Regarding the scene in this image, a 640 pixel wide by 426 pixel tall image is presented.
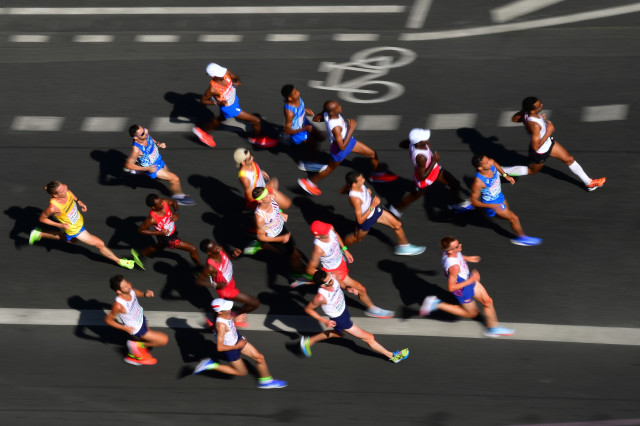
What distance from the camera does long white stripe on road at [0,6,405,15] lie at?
58.6ft

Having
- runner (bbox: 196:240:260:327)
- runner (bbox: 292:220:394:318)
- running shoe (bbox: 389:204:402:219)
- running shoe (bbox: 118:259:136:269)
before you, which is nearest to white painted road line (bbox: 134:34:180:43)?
running shoe (bbox: 118:259:136:269)

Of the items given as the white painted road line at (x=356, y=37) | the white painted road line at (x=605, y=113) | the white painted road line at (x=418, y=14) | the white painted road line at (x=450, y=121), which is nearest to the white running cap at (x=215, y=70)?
the white painted road line at (x=450, y=121)

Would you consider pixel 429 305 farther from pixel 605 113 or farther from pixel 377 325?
pixel 605 113

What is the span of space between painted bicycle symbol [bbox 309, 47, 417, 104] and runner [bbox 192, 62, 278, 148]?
7.21 feet

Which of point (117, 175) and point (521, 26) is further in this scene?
point (521, 26)

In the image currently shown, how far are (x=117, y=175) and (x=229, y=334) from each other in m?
5.65

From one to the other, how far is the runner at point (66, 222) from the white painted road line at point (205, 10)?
791 centimetres

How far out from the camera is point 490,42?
16484mm

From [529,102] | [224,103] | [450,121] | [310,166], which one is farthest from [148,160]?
[529,102]

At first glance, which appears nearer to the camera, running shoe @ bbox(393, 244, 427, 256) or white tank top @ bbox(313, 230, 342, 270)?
white tank top @ bbox(313, 230, 342, 270)

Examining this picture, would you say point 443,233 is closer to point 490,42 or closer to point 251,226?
point 251,226

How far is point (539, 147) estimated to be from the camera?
40.2 ft

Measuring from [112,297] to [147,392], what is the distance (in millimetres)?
2162

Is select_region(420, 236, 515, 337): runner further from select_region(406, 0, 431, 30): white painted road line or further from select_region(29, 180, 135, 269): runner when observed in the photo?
select_region(406, 0, 431, 30): white painted road line
